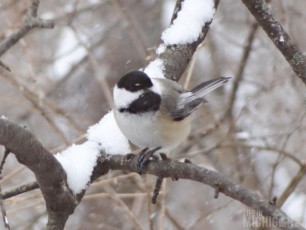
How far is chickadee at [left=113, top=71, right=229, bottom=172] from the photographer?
7.24 feet

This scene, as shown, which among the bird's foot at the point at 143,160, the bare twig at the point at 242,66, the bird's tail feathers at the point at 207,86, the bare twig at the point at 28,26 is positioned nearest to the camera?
the bare twig at the point at 28,26

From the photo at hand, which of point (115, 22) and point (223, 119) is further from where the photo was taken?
point (115, 22)

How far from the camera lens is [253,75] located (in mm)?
4797

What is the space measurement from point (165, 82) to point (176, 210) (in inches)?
113

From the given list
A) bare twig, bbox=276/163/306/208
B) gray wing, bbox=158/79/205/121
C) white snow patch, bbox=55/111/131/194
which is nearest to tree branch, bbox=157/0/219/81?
gray wing, bbox=158/79/205/121

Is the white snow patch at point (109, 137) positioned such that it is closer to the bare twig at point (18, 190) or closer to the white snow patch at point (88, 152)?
the white snow patch at point (88, 152)

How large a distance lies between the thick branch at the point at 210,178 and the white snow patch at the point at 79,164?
5 cm

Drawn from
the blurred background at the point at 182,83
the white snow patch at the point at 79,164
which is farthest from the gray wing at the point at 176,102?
the blurred background at the point at 182,83

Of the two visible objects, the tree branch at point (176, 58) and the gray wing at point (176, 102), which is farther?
the tree branch at point (176, 58)

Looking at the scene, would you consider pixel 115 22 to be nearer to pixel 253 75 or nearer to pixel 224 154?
pixel 253 75

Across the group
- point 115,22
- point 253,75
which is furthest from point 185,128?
point 115,22

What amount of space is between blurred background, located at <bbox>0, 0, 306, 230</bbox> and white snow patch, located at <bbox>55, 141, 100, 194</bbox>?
3.80 ft

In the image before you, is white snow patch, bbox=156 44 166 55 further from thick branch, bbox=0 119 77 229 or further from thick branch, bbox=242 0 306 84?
thick branch, bbox=0 119 77 229

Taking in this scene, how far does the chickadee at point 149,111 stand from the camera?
2207 mm
